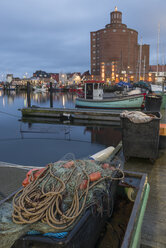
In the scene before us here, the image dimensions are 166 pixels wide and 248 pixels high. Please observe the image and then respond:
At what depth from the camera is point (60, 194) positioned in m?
2.38

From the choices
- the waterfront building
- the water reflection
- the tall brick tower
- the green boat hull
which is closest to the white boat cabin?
the green boat hull

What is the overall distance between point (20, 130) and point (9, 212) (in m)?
16.1

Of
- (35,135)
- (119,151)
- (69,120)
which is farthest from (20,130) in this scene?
(119,151)

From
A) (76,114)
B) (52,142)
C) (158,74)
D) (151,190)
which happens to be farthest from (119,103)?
(158,74)

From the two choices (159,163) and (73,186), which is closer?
(73,186)

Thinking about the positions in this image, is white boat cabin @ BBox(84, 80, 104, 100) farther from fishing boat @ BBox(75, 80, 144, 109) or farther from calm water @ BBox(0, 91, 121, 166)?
calm water @ BBox(0, 91, 121, 166)

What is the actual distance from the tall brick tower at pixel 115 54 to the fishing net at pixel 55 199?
334ft

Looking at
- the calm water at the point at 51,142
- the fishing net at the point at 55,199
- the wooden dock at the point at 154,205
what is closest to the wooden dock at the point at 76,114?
the calm water at the point at 51,142

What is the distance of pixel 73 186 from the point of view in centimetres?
253

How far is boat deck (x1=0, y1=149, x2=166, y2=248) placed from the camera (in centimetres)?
287

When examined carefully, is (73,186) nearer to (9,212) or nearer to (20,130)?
(9,212)

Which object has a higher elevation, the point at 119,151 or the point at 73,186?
the point at 73,186

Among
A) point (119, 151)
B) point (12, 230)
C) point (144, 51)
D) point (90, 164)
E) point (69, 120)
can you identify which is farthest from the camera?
point (144, 51)

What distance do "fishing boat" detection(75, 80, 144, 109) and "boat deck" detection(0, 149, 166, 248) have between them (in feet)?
54.3
